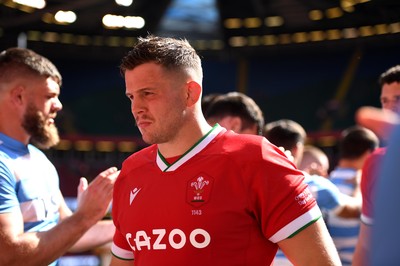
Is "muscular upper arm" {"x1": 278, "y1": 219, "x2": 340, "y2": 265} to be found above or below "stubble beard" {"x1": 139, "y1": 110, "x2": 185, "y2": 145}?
below

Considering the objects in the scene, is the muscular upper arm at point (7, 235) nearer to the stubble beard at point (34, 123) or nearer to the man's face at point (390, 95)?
the stubble beard at point (34, 123)

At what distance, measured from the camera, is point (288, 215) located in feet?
7.68

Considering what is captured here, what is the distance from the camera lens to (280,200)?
235 centimetres

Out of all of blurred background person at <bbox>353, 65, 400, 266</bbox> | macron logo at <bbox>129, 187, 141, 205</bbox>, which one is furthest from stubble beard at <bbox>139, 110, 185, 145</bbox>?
blurred background person at <bbox>353, 65, 400, 266</bbox>

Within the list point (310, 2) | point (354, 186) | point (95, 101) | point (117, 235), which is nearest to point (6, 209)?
point (117, 235)

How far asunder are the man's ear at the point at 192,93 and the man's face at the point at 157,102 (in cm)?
3

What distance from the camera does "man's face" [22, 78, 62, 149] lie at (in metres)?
3.71

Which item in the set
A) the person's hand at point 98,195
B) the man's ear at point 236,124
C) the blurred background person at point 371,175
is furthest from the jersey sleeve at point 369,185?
the person's hand at point 98,195

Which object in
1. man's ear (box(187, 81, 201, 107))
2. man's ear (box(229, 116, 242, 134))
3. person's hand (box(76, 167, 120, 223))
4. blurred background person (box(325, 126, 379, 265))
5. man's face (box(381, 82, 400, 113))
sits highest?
man's ear (box(187, 81, 201, 107))

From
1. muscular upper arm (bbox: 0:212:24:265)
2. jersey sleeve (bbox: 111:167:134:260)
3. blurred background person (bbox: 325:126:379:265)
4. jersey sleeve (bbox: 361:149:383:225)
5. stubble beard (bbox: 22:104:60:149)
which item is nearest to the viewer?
jersey sleeve (bbox: 111:167:134:260)

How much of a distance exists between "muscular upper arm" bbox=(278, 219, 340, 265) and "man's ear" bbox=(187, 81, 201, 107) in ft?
2.15

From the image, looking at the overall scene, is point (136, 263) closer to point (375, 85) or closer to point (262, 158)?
point (262, 158)

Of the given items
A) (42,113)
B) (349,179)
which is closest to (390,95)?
(349,179)

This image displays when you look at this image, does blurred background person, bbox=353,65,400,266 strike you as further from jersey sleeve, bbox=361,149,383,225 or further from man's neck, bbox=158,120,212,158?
man's neck, bbox=158,120,212,158
